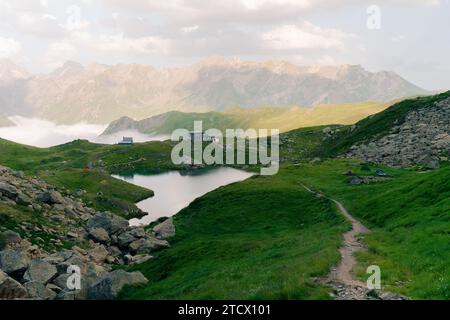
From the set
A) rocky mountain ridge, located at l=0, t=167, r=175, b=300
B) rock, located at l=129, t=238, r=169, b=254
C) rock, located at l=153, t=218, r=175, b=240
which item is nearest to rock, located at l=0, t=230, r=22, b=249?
rocky mountain ridge, located at l=0, t=167, r=175, b=300

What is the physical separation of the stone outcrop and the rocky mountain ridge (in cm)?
6527

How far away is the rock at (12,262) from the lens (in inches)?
1957

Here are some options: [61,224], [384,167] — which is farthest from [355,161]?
[61,224]

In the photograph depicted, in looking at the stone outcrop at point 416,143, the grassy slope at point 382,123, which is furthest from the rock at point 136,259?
the grassy slope at point 382,123

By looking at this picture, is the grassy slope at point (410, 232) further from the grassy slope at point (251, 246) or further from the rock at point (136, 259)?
the rock at point (136, 259)

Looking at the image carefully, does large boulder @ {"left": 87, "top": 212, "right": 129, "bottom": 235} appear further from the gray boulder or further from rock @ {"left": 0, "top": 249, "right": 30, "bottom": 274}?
rock @ {"left": 0, "top": 249, "right": 30, "bottom": 274}

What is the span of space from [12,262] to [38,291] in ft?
29.7

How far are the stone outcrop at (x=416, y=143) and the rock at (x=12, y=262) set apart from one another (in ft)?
270

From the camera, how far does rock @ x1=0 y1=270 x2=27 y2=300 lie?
40.4m

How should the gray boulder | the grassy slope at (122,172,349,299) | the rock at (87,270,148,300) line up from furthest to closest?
1. the gray boulder
2. the rock at (87,270,148,300)
3. the grassy slope at (122,172,349,299)

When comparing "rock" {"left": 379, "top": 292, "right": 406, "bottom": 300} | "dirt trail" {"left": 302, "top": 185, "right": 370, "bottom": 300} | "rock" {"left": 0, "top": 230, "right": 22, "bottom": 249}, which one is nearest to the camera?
"rock" {"left": 379, "top": 292, "right": 406, "bottom": 300}

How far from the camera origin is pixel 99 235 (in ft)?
249

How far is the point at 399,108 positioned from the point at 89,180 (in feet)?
381

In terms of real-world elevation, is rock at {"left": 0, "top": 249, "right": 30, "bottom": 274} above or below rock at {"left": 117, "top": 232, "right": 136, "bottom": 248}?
above
